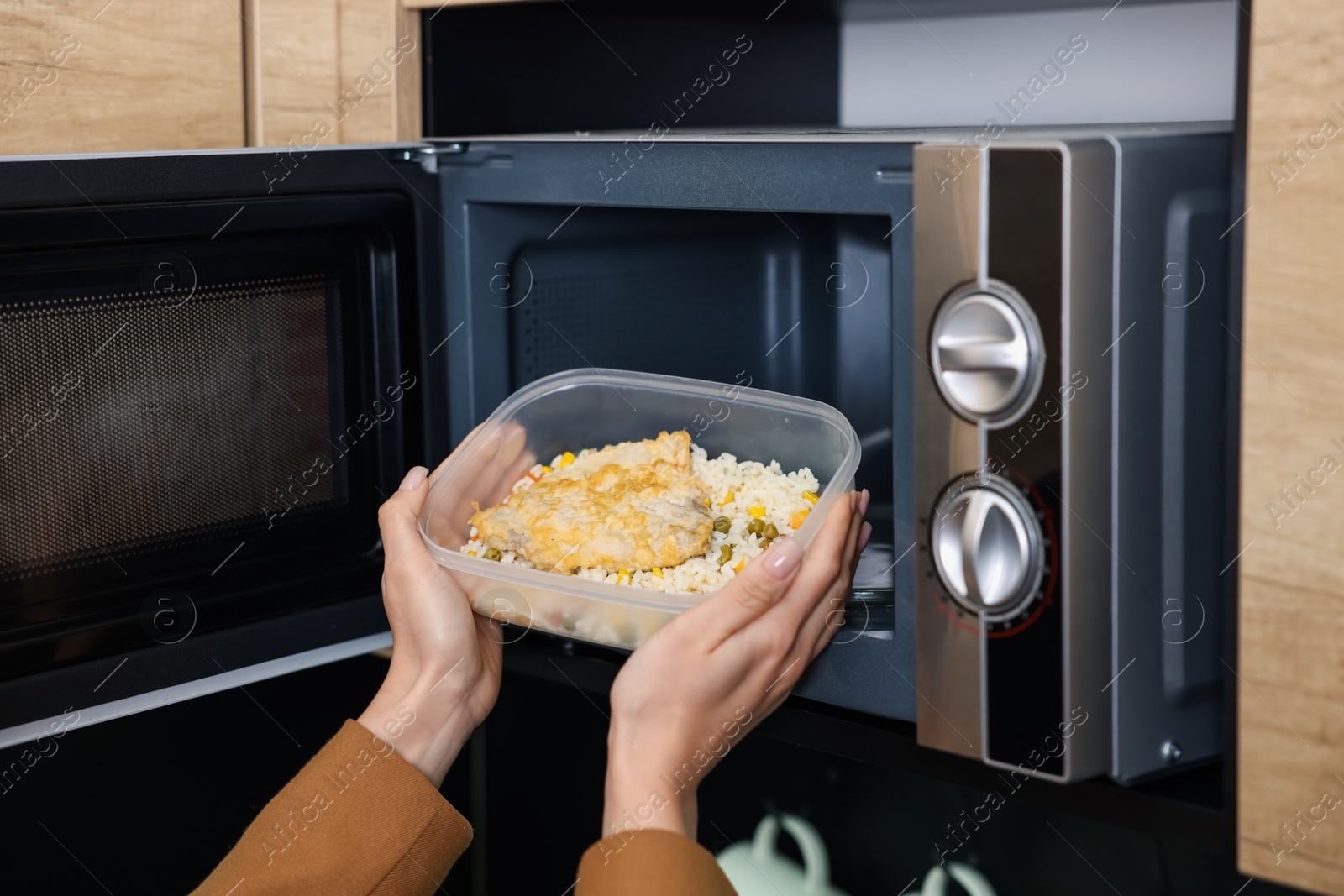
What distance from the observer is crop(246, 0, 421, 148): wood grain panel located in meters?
0.91

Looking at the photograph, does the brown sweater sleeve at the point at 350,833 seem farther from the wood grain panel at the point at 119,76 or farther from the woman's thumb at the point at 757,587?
the wood grain panel at the point at 119,76

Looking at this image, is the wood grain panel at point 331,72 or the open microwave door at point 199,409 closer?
the open microwave door at point 199,409

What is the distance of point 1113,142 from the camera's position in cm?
59

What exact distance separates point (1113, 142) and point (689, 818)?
Result: 0.46 metres

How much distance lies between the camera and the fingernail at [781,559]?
0.67 m

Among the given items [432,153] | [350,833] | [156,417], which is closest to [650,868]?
[350,833]

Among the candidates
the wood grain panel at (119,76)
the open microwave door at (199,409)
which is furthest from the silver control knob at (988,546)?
the wood grain panel at (119,76)

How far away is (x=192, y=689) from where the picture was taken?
810mm

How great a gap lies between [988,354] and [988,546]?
0.34 ft

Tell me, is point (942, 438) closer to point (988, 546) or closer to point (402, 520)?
point (988, 546)

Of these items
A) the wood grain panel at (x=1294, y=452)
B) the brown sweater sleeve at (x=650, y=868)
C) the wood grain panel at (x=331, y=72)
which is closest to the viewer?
the wood grain panel at (x=1294, y=452)

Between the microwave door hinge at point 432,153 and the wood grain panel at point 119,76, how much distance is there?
0.14 meters

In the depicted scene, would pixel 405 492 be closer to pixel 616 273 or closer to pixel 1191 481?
pixel 616 273

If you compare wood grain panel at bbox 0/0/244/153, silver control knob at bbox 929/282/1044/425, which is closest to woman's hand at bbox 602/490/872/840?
silver control knob at bbox 929/282/1044/425
